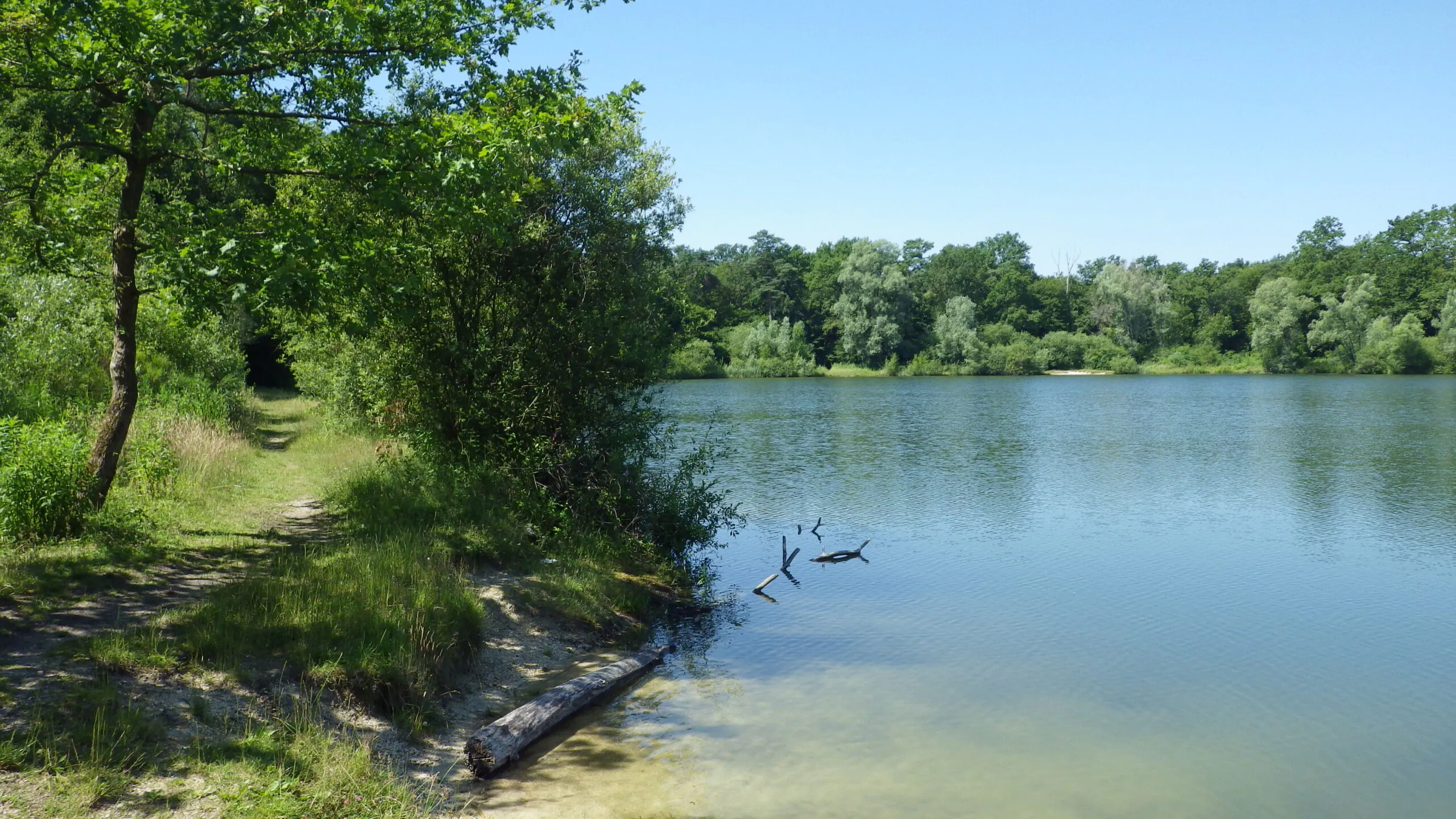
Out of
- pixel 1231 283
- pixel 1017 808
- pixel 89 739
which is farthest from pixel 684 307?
pixel 1231 283

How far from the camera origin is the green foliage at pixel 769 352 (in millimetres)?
95250

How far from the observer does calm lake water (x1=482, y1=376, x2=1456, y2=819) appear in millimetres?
8461

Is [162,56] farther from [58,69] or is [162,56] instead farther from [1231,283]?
[1231,283]

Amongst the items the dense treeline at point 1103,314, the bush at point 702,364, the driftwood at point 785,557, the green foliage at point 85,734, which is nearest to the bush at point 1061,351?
the dense treeline at point 1103,314

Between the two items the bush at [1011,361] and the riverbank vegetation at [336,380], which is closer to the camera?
the riverbank vegetation at [336,380]

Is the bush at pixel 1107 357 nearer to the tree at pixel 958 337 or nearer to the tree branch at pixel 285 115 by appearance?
the tree at pixel 958 337

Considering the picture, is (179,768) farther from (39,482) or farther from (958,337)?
(958,337)

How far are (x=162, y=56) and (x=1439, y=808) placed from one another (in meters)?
13.8

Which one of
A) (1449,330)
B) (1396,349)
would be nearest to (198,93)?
(1396,349)

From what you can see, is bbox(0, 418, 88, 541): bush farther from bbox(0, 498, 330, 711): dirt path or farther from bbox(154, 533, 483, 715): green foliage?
bbox(154, 533, 483, 715): green foliage

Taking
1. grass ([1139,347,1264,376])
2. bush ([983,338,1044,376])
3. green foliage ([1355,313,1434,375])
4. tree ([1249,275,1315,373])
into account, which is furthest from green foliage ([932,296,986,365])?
green foliage ([1355,313,1434,375])

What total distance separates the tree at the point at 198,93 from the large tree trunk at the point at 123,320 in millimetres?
19

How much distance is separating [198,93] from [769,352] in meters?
87.0

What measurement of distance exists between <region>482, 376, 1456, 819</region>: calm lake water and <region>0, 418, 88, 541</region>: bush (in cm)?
622
